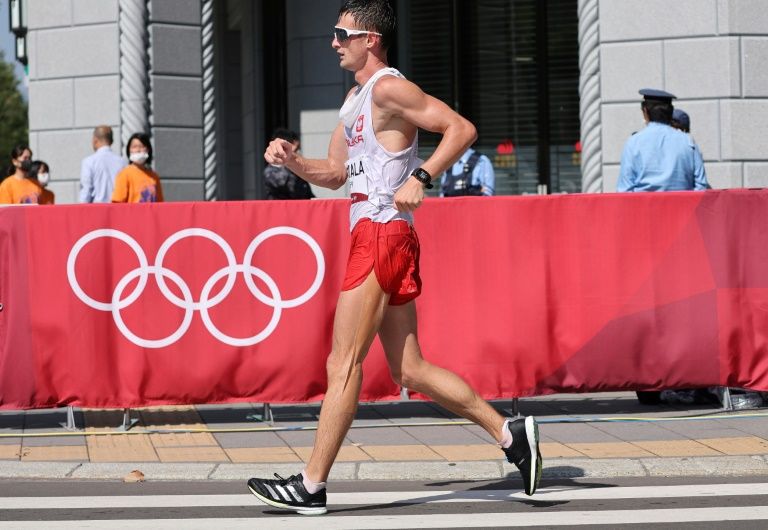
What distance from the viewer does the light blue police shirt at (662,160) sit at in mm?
9930

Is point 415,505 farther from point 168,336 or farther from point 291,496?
point 168,336

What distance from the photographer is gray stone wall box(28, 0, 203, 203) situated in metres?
14.2

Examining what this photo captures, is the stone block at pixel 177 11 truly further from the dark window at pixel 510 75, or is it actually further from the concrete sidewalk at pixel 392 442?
the concrete sidewalk at pixel 392 442

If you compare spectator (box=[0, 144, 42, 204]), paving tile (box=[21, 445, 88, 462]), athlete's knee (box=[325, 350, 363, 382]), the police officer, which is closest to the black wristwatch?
athlete's knee (box=[325, 350, 363, 382])

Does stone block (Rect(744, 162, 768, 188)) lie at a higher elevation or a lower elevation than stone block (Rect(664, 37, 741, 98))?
lower

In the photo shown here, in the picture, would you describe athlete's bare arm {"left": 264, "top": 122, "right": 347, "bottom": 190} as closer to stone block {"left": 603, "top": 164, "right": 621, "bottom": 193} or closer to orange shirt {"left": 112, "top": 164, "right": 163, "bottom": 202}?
orange shirt {"left": 112, "top": 164, "right": 163, "bottom": 202}

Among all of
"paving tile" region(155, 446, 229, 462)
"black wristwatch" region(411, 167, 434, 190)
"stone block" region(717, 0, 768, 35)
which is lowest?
"paving tile" region(155, 446, 229, 462)

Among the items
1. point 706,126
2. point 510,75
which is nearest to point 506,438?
point 706,126

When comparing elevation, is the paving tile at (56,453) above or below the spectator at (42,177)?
below

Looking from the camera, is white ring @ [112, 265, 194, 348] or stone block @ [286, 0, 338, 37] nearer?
white ring @ [112, 265, 194, 348]

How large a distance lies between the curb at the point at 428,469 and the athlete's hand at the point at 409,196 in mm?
1852

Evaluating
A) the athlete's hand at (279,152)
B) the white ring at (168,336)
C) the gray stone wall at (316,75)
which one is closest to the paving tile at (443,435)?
the white ring at (168,336)

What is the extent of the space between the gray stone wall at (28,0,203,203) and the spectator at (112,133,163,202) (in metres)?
2.85

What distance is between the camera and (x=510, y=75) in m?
15.8
